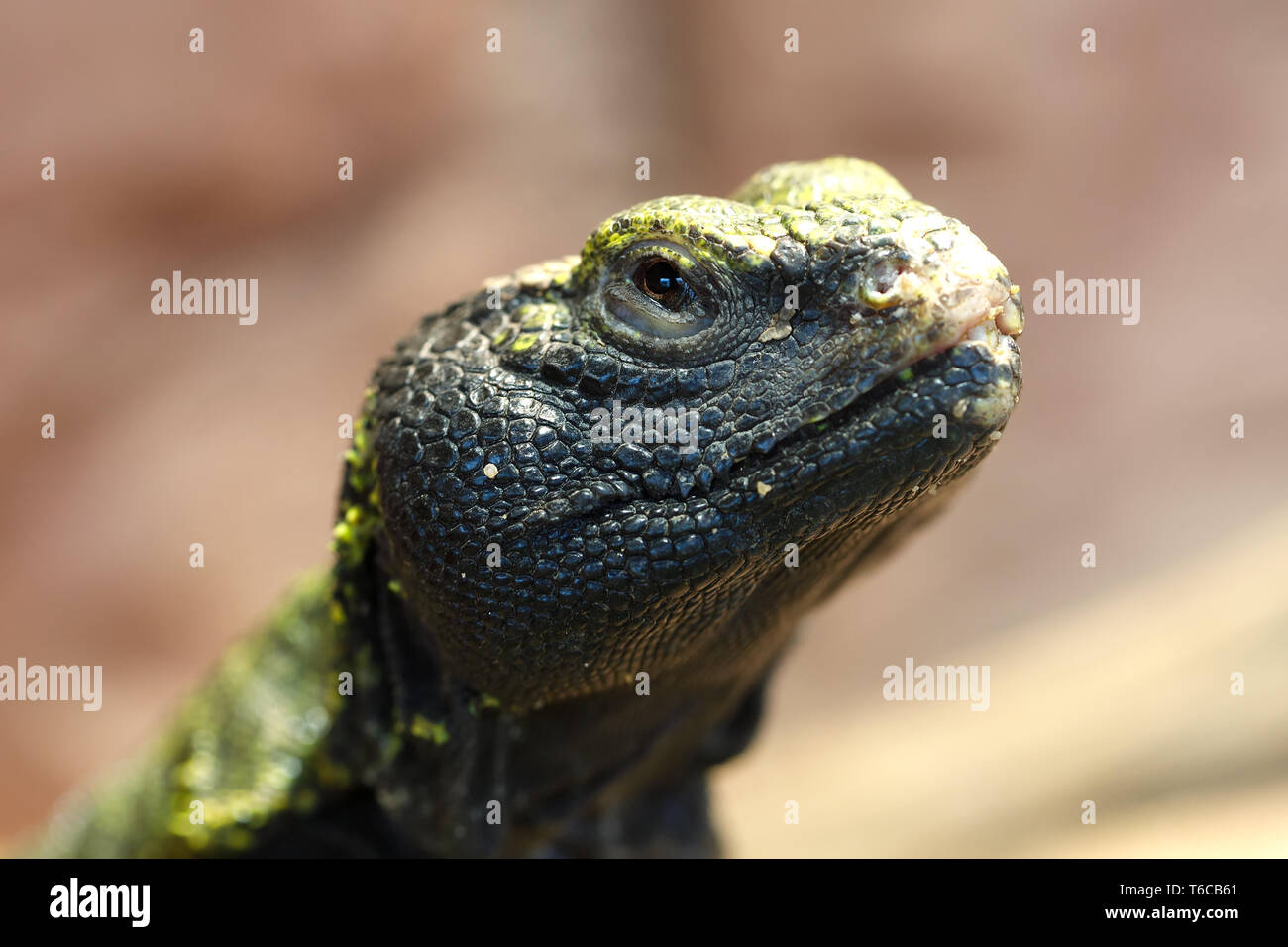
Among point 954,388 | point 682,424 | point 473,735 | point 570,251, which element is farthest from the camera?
point 570,251

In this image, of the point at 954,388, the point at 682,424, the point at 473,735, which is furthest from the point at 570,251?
the point at 954,388

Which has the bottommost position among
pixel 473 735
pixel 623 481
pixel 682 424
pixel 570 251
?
pixel 473 735

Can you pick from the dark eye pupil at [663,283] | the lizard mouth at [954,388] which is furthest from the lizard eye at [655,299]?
the lizard mouth at [954,388]

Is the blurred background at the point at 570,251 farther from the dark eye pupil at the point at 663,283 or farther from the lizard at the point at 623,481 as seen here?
the dark eye pupil at the point at 663,283

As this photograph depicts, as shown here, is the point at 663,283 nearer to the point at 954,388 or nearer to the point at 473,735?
the point at 954,388

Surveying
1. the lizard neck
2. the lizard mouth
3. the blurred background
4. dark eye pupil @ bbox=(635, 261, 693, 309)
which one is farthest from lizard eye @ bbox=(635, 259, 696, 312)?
the blurred background

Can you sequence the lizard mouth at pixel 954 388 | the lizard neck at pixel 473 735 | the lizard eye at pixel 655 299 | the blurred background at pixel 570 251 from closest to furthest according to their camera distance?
the lizard mouth at pixel 954 388 < the lizard eye at pixel 655 299 < the lizard neck at pixel 473 735 < the blurred background at pixel 570 251

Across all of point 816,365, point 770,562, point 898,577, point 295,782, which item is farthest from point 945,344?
point 898,577

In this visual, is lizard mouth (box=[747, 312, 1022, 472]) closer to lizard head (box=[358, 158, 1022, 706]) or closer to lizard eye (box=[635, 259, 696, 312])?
lizard head (box=[358, 158, 1022, 706])
